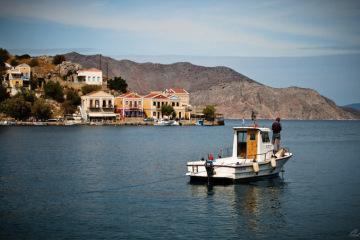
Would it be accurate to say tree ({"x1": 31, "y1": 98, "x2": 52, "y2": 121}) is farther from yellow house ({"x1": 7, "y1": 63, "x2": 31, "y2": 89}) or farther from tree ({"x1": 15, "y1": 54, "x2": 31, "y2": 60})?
tree ({"x1": 15, "y1": 54, "x2": 31, "y2": 60})

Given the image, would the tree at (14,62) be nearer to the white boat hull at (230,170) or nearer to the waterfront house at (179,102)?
the waterfront house at (179,102)

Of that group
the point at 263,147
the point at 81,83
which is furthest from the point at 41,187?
the point at 81,83

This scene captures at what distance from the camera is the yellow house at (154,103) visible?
15973 cm

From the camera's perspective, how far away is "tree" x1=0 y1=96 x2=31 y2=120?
14462cm

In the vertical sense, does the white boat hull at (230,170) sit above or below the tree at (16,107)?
below


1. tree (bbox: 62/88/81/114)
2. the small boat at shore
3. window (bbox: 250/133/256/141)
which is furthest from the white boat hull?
the small boat at shore

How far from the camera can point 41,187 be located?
40.2m

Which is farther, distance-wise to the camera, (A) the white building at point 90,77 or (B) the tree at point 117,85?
(B) the tree at point 117,85

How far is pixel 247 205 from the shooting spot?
33.5 meters

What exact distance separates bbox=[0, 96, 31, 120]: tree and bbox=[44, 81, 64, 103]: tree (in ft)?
24.6

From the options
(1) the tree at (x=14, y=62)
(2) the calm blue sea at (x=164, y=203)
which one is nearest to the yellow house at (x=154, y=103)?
(1) the tree at (x=14, y=62)

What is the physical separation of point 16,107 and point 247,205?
396 feet

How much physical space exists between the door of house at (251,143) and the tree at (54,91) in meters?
116

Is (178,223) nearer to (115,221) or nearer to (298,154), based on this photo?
(115,221)
